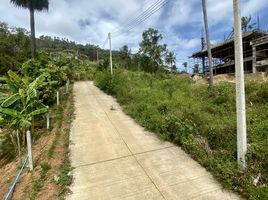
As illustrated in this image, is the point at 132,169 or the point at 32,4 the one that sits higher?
the point at 32,4

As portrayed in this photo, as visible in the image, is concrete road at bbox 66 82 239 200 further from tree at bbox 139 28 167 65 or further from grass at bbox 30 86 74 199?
tree at bbox 139 28 167 65

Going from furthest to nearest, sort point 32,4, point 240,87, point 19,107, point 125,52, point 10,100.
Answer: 1. point 125,52
2. point 32,4
3. point 19,107
4. point 10,100
5. point 240,87

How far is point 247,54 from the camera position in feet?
79.2

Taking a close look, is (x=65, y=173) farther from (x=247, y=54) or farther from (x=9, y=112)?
(x=247, y=54)

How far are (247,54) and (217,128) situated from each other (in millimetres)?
21773

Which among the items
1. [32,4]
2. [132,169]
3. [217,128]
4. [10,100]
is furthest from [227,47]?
[10,100]

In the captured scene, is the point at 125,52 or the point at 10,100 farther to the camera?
the point at 125,52

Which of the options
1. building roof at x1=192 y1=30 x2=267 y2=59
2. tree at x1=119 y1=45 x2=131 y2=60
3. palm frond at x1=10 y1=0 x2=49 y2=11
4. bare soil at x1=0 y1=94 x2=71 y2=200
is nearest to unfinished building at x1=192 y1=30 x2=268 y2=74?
building roof at x1=192 y1=30 x2=267 y2=59

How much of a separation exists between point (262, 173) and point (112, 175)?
9.84 ft

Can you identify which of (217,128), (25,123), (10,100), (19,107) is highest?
(10,100)

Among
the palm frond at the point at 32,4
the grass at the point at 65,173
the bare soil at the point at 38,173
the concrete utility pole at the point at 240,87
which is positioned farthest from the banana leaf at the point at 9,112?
the palm frond at the point at 32,4

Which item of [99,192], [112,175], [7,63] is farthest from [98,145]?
[7,63]

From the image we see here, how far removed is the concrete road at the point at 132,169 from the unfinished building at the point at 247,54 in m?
18.4

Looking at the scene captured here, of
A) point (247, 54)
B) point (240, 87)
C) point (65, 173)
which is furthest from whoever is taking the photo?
point (247, 54)
